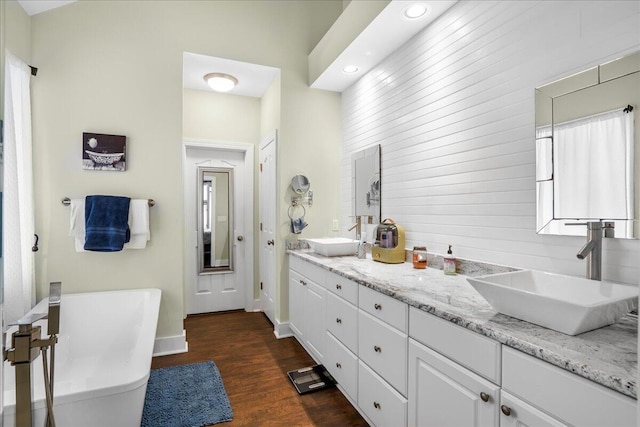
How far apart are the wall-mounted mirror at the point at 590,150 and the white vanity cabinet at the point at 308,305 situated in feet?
5.08

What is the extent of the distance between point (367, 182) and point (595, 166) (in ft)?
5.95

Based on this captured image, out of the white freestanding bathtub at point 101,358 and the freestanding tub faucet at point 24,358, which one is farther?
the white freestanding bathtub at point 101,358

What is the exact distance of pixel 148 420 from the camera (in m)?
1.98

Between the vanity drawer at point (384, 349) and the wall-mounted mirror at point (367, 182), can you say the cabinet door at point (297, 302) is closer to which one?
the wall-mounted mirror at point (367, 182)

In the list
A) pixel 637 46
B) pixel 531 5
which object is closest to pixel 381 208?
pixel 531 5

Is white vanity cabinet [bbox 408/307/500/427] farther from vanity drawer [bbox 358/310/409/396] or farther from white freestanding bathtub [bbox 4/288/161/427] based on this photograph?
white freestanding bathtub [bbox 4/288/161/427]

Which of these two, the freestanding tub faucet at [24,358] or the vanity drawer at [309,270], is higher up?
the freestanding tub faucet at [24,358]

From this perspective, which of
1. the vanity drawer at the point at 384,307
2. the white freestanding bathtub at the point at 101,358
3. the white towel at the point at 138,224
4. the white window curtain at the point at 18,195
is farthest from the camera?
the white towel at the point at 138,224

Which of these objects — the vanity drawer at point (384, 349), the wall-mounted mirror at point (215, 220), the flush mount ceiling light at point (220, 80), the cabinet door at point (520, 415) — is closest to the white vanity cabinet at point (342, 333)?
the vanity drawer at point (384, 349)

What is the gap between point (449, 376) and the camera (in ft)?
4.21

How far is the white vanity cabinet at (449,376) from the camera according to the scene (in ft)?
3.65

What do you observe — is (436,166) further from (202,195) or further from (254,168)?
(202,195)

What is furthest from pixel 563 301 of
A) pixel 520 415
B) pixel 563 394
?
pixel 520 415

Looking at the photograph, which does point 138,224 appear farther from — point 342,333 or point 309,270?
point 342,333
